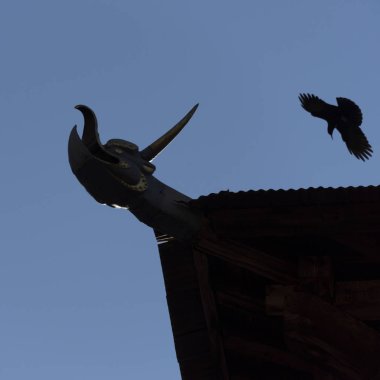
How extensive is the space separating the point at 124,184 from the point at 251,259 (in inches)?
37.9

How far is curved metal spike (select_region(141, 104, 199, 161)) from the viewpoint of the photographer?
7.14 meters

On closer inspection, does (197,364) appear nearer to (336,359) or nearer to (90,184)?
(336,359)

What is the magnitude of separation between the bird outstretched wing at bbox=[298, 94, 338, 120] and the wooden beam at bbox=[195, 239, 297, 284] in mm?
1273

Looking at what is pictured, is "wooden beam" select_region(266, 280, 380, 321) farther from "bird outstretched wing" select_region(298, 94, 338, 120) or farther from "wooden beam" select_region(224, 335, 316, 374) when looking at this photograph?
A: "bird outstretched wing" select_region(298, 94, 338, 120)

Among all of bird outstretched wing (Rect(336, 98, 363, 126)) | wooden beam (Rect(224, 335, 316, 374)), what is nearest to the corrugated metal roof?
bird outstretched wing (Rect(336, 98, 363, 126))

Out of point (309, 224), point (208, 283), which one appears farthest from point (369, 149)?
point (208, 283)

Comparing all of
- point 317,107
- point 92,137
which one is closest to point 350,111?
point 317,107

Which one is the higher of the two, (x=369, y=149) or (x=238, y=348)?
(x=369, y=149)

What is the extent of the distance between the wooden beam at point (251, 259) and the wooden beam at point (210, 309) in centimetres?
17

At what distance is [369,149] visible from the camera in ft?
24.5

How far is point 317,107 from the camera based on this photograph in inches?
314

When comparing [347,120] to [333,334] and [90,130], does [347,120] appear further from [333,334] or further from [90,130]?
[90,130]

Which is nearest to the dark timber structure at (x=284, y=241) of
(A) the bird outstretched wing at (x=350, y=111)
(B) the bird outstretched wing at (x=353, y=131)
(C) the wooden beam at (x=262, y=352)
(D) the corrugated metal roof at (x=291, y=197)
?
(D) the corrugated metal roof at (x=291, y=197)

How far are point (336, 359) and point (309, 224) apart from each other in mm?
971
